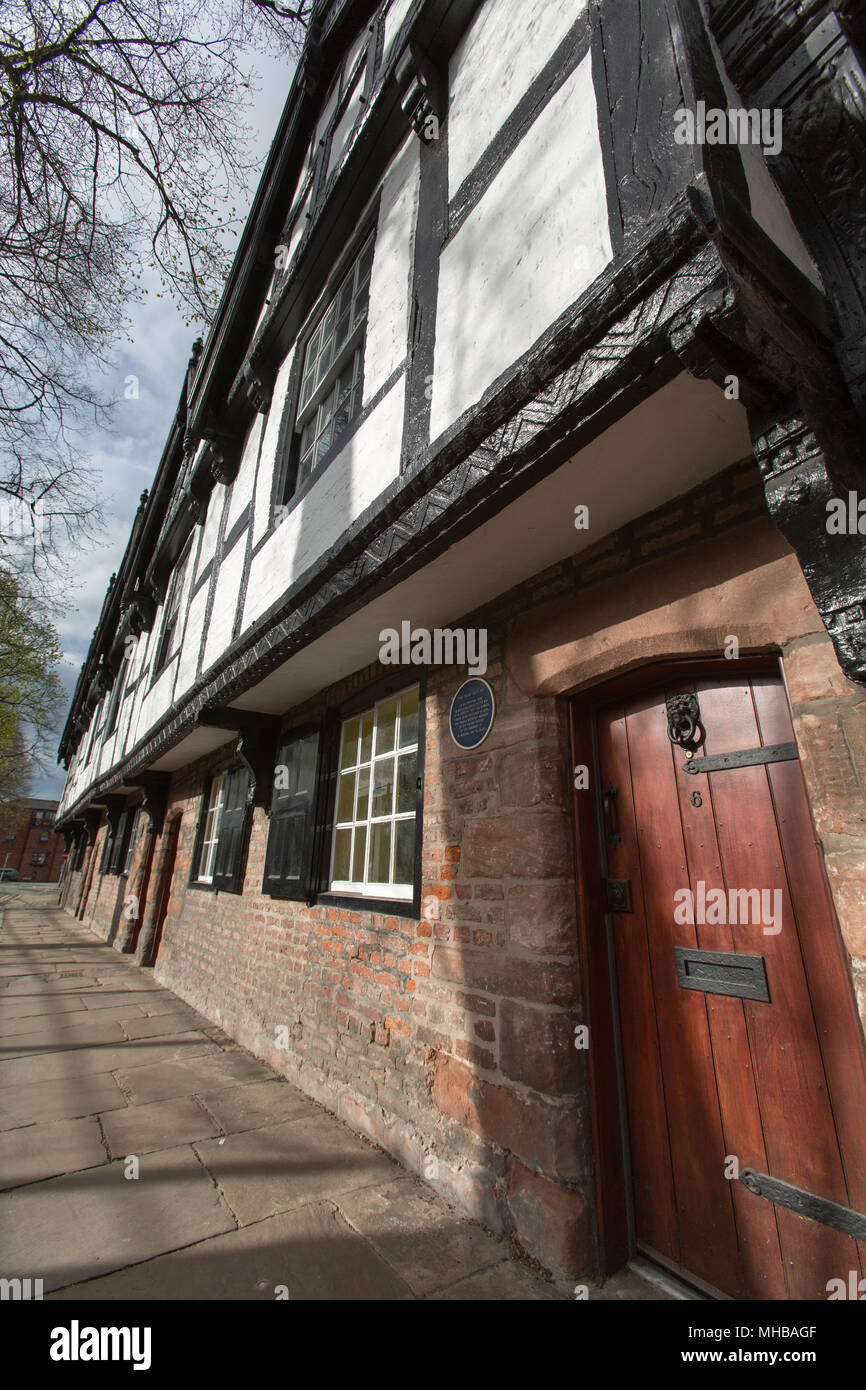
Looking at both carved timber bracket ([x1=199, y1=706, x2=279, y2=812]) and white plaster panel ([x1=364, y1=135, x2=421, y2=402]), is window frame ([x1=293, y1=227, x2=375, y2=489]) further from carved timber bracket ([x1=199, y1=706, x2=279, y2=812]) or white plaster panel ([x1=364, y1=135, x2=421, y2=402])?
carved timber bracket ([x1=199, y1=706, x2=279, y2=812])

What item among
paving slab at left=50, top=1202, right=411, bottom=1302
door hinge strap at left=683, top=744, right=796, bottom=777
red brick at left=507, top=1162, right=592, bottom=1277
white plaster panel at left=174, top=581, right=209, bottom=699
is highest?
white plaster panel at left=174, top=581, right=209, bottom=699

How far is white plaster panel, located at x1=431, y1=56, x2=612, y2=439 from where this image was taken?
188 cm

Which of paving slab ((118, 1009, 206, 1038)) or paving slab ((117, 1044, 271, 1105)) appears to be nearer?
paving slab ((117, 1044, 271, 1105))

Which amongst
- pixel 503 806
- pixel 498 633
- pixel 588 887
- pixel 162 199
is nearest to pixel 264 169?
pixel 162 199

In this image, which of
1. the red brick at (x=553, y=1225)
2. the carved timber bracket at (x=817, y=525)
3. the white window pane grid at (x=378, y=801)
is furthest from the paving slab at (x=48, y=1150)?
the carved timber bracket at (x=817, y=525)

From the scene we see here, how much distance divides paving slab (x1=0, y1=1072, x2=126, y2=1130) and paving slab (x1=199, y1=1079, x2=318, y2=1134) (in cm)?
60

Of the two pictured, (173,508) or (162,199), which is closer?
(162,199)

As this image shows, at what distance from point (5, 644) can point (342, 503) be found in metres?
13.3

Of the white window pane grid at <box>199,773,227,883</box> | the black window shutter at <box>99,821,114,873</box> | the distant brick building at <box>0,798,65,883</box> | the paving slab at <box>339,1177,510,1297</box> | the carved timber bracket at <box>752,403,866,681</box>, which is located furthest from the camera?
the distant brick building at <box>0,798,65,883</box>

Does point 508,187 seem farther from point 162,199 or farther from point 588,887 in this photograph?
point 162,199

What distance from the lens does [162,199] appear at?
189 inches

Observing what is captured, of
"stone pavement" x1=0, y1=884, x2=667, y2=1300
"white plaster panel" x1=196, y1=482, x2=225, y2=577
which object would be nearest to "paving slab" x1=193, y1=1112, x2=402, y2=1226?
"stone pavement" x1=0, y1=884, x2=667, y2=1300

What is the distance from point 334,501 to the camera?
3.39 metres
